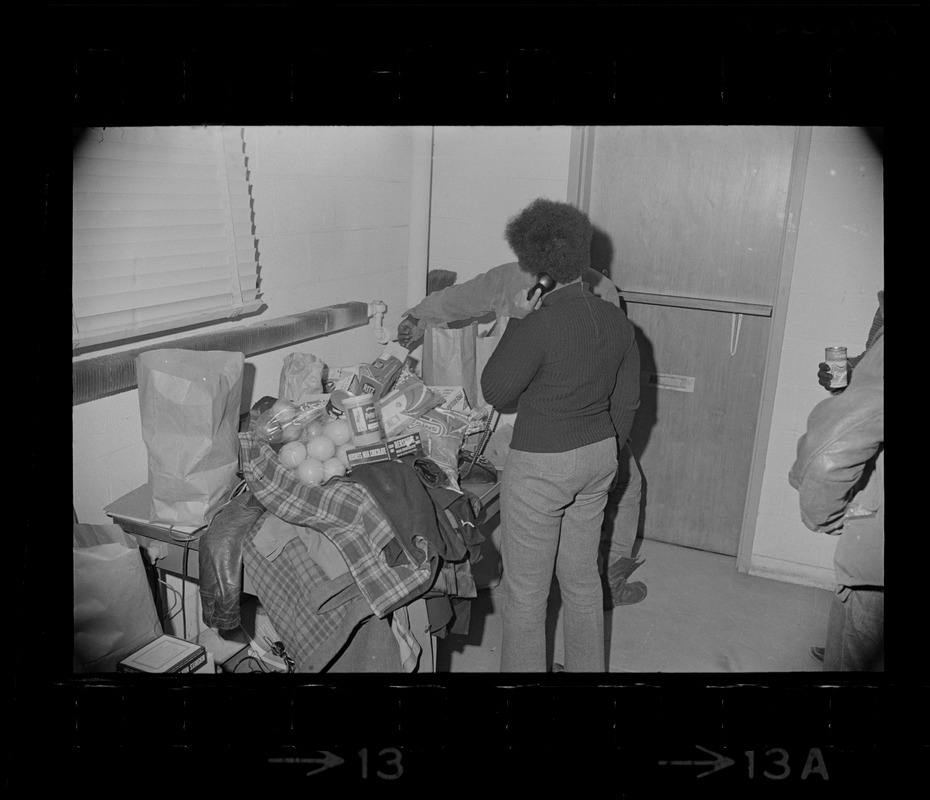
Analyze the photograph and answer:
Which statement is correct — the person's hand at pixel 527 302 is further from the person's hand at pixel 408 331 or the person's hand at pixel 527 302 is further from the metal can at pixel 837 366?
the metal can at pixel 837 366

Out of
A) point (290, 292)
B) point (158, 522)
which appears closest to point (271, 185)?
point (290, 292)

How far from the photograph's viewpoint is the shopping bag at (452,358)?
7.48 feet

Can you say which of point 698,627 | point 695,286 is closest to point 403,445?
point 698,627

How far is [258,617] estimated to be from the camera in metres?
2.16

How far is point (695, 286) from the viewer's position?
2.79 meters

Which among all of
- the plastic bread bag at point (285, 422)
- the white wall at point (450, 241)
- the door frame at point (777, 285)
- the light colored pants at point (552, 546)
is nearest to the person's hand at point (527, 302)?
the light colored pants at point (552, 546)

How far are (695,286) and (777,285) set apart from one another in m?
0.28

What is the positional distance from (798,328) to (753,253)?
0.99 feet

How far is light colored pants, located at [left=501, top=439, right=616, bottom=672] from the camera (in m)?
1.80

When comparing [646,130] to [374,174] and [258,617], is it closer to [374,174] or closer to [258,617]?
[374,174]

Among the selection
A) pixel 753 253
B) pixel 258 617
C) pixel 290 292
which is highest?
pixel 753 253

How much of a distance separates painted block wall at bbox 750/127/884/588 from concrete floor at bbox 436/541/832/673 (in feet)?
0.43
